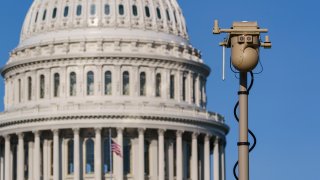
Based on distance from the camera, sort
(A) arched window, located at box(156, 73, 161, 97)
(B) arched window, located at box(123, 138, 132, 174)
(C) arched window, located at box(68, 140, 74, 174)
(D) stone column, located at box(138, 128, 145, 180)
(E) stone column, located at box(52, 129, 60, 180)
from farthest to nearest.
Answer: (A) arched window, located at box(156, 73, 161, 97), (C) arched window, located at box(68, 140, 74, 174), (B) arched window, located at box(123, 138, 132, 174), (E) stone column, located at box(52, 129, 60, 180), (D) stone column, located at box(138, 128, 145, 180)

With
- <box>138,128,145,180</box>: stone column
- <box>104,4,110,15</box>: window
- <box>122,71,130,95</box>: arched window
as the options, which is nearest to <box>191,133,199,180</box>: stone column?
<box>138,128,145,180</box>: stone column

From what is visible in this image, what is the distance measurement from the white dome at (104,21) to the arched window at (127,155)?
13701mm

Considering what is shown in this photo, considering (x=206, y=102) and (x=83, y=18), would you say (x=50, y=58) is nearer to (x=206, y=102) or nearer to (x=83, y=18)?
(x=83, y=18)

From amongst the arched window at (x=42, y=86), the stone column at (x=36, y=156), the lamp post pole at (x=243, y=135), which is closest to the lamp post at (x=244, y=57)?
the lamp post pole at (x=243, y=135)

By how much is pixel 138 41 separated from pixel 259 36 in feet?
422

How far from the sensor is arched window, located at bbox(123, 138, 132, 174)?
14112cm

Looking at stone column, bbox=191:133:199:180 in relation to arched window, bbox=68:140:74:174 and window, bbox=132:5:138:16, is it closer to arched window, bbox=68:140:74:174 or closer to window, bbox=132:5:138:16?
arched window, bbox=68:140:74:174

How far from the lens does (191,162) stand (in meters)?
142

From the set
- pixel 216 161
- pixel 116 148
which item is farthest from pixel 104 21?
pixel 116 148

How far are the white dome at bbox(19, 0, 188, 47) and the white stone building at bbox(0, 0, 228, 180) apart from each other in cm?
13

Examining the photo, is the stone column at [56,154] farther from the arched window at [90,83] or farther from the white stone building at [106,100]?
the arched window at [90,83]

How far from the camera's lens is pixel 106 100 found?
14162cm

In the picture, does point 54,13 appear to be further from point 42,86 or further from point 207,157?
point 207,157

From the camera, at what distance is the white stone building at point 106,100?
13938cm
